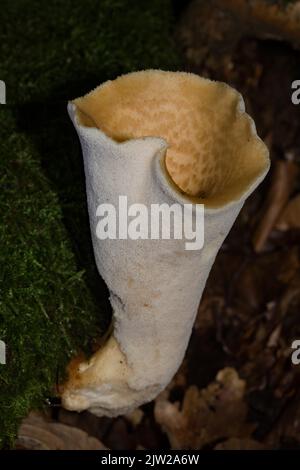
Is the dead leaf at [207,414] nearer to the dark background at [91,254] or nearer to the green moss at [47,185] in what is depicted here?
the dark background at [91,254]

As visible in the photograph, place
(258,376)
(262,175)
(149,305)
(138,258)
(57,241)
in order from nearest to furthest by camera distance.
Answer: (262,175), (138,258), (149,305), (57,241), (258,376)

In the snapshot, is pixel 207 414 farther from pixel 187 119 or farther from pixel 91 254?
pixel 187 119

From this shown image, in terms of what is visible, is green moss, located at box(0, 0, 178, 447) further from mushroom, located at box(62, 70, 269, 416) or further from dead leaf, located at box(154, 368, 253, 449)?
dead leaf, located at box(154, 368, 253, 449)

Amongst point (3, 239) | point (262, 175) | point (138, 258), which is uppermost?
point (262, 175)

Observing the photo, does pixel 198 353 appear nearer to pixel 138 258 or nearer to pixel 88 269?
pixel 88 269

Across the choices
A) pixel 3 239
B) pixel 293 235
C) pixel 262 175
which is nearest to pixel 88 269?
pixel 3 239

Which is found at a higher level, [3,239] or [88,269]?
[3,239]

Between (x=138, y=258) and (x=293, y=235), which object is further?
(x=293, y=235)
